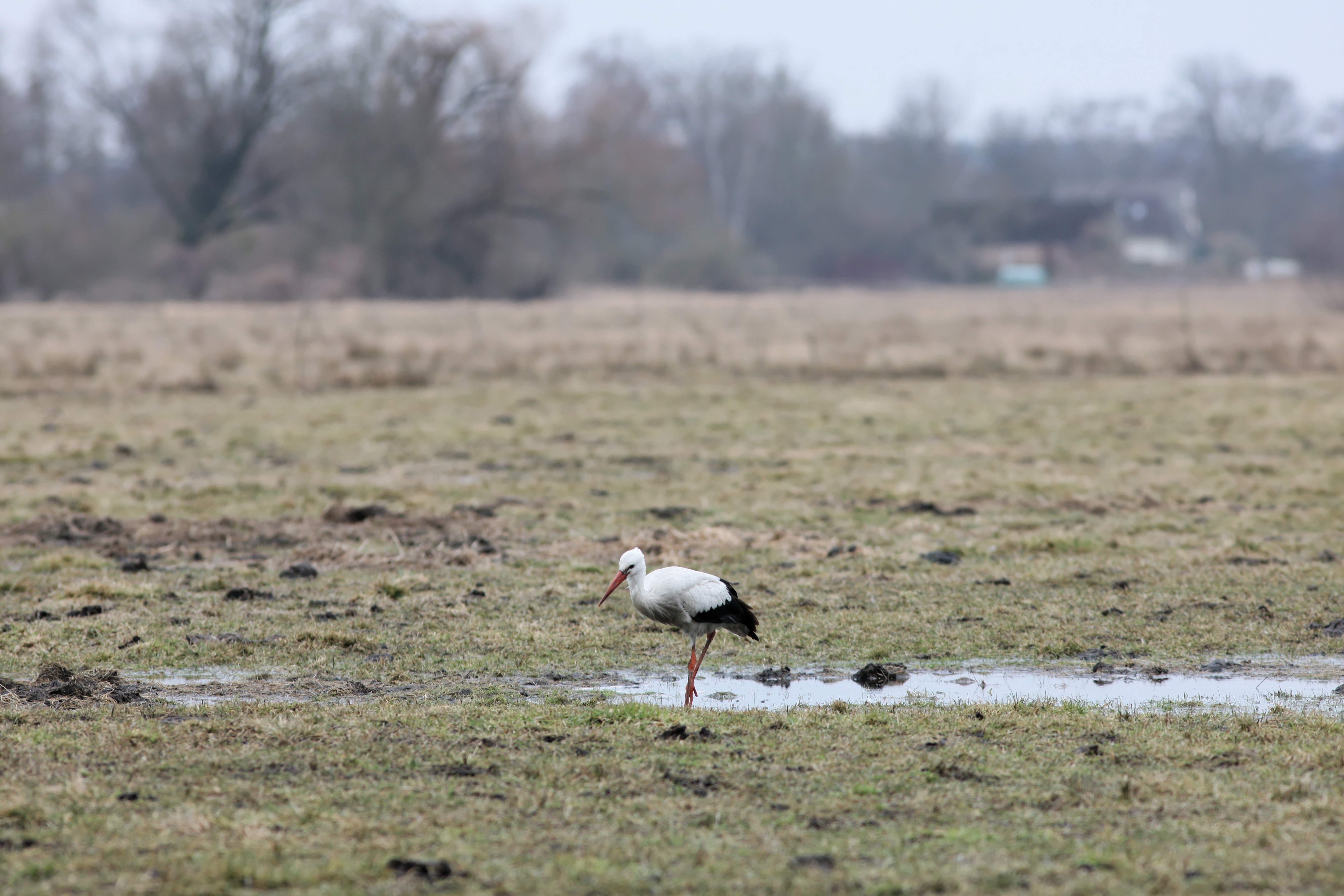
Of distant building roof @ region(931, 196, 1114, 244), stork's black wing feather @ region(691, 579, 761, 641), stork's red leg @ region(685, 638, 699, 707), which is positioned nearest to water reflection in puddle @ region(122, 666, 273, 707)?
stork's red leg @ region(685, 638, 699, 707)

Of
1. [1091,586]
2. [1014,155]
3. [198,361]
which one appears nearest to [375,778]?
[1091,586]

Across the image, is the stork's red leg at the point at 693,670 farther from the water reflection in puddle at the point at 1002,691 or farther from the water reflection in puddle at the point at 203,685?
the water reflection in puddle at the point at 203,685

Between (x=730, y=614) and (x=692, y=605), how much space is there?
205 millimetres

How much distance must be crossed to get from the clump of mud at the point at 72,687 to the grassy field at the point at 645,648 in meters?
0.22

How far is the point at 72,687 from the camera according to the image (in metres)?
7.32

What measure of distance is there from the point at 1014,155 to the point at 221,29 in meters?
64.3

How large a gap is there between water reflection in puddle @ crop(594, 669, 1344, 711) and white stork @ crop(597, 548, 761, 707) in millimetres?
258

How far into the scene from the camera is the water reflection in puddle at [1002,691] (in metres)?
7.39

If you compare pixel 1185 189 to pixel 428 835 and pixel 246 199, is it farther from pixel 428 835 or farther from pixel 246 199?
pixel 428 835

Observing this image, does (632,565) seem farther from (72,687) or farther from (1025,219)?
(1025,219)

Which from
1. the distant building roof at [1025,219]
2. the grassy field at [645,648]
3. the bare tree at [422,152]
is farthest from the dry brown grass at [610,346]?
the distant building roof at [1025,219]

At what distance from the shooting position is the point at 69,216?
164 ft

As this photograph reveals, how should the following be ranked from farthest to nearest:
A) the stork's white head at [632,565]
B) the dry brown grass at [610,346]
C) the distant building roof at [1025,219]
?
the distant building roof at [1025,219] < the dry brown grass at [610,346] < the stork's white head at [632,565]

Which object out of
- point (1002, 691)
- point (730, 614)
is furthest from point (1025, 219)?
point (730, 614)
